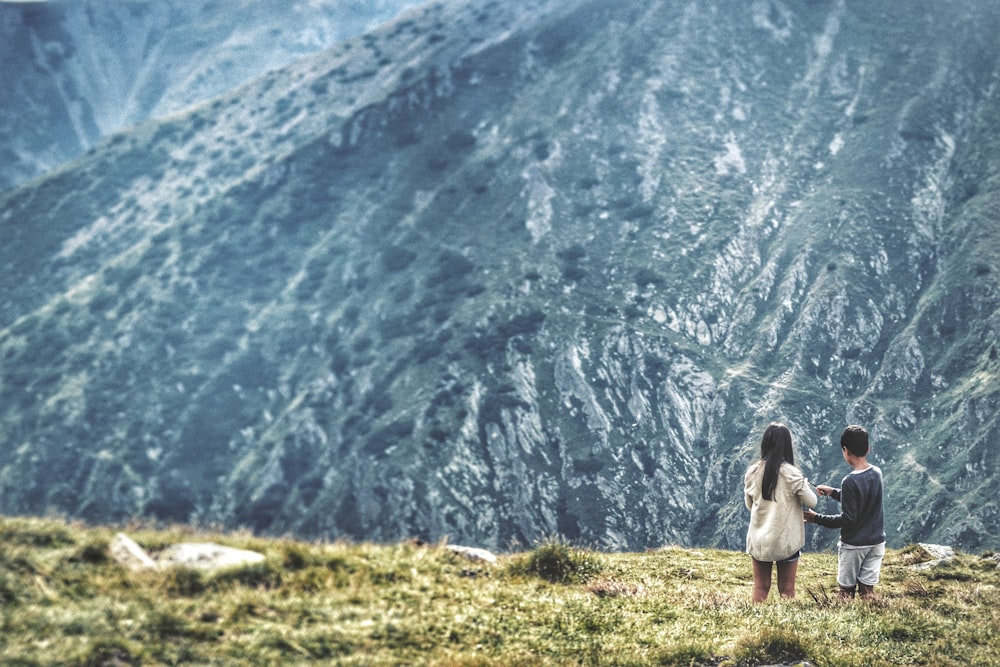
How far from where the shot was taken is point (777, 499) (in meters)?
11.4

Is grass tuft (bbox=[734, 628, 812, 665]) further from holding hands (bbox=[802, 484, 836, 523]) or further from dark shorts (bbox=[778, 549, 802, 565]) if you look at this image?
holding hands (bbox=[802, 484, 836, 523])

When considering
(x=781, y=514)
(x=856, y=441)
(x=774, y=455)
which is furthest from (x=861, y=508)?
(x=774, y=455)

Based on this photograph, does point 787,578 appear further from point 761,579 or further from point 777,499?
point 777,499

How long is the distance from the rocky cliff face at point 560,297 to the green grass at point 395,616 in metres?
50.3

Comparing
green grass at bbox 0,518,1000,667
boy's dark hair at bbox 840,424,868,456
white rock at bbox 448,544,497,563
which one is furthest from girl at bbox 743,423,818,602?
white rock at bbox 448,544,497,563

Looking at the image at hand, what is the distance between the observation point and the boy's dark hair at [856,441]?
36.6 ft

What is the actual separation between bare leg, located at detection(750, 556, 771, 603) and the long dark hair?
148 centimetres

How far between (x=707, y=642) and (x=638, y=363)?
216 feet

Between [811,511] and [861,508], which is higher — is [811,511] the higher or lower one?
the higher one

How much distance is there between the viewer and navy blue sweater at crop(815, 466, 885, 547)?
11453mm

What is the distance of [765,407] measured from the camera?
218 ft

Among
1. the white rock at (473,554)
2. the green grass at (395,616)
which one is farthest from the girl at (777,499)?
the white rock at (473,554)

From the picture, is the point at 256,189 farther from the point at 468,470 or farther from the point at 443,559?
the point at 443,559

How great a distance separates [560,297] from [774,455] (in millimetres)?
72553
